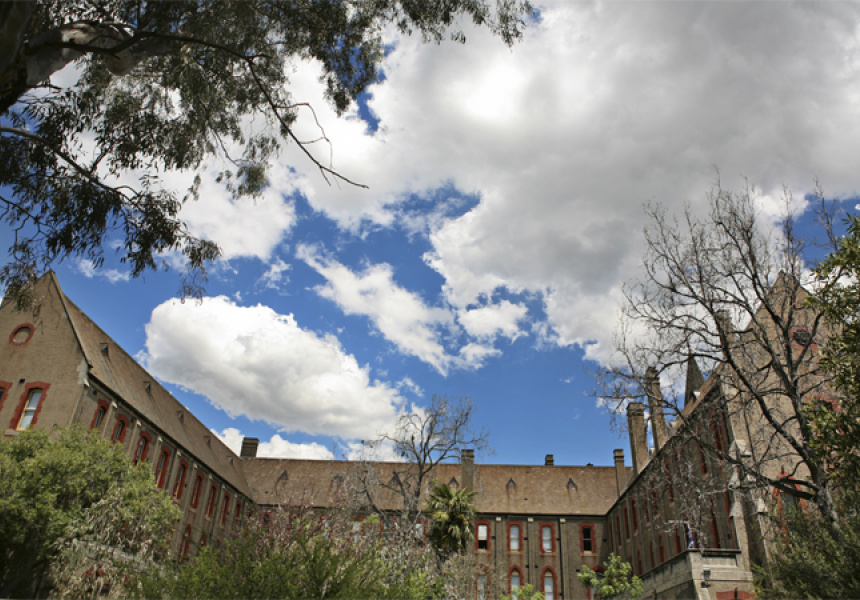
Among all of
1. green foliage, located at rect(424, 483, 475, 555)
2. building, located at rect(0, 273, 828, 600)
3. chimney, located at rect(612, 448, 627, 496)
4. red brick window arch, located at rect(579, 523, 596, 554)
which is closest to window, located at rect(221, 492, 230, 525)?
building, located at rect(0, 273, 828, 600)

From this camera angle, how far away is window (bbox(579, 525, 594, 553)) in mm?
49250

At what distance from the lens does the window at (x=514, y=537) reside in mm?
50031

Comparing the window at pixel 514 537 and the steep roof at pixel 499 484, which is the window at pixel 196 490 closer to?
the steep roof at pixel 499 484

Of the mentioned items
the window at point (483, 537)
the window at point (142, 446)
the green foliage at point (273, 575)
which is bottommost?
the green foliage at point (273, 575)

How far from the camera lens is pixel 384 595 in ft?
37.3

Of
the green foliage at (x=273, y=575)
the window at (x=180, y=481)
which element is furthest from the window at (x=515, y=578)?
the green foliage at (x=273, y=575)

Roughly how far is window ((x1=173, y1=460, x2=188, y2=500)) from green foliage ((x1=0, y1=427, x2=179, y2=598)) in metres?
14.5

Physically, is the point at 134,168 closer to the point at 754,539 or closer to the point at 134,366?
the point at 754,539

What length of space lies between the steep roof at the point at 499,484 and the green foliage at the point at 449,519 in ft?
69.0

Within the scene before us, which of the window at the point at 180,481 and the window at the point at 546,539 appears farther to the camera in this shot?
the window at the point at 546,539

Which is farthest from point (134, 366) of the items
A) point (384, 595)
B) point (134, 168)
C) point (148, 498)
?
point (384, 595)

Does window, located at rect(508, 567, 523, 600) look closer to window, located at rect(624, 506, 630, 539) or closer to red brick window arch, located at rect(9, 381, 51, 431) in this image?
window, located at rect(624, 506, 630, 539)

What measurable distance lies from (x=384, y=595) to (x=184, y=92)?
11267 mm

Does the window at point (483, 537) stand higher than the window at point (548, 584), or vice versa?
the window at point (483, 537)
